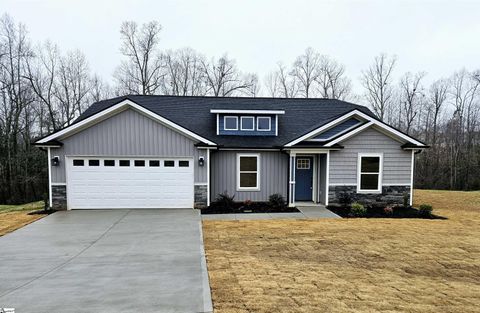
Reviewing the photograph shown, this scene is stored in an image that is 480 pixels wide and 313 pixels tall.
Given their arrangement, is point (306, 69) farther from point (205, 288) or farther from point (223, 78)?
point (205, 288)

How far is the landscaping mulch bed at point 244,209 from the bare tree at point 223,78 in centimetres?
2017

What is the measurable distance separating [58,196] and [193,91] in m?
21.8

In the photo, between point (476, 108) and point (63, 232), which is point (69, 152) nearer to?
point (63, 232)

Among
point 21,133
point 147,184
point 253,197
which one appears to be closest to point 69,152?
point 147,184

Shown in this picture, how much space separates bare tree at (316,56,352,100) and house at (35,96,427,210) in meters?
20.8

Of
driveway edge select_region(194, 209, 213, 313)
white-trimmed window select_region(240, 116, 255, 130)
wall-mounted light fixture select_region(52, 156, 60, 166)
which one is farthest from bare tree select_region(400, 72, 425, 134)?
wall-mounted light fixture select_region(52, 156, 60, 166)

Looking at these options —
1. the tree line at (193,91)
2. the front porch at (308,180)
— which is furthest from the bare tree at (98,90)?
the front porch at (308,180)

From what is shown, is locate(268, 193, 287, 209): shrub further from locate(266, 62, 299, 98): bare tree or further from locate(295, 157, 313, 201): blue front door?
locate(266, 62, 299, 98): bare tree

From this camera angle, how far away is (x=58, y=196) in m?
11.8

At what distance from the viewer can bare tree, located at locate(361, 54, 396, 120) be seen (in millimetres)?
31969

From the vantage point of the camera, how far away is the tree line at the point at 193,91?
914 inches

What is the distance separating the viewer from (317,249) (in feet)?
23.4

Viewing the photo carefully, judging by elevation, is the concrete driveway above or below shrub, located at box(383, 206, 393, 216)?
above

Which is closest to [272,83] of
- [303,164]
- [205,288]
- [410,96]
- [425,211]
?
[410,96]
